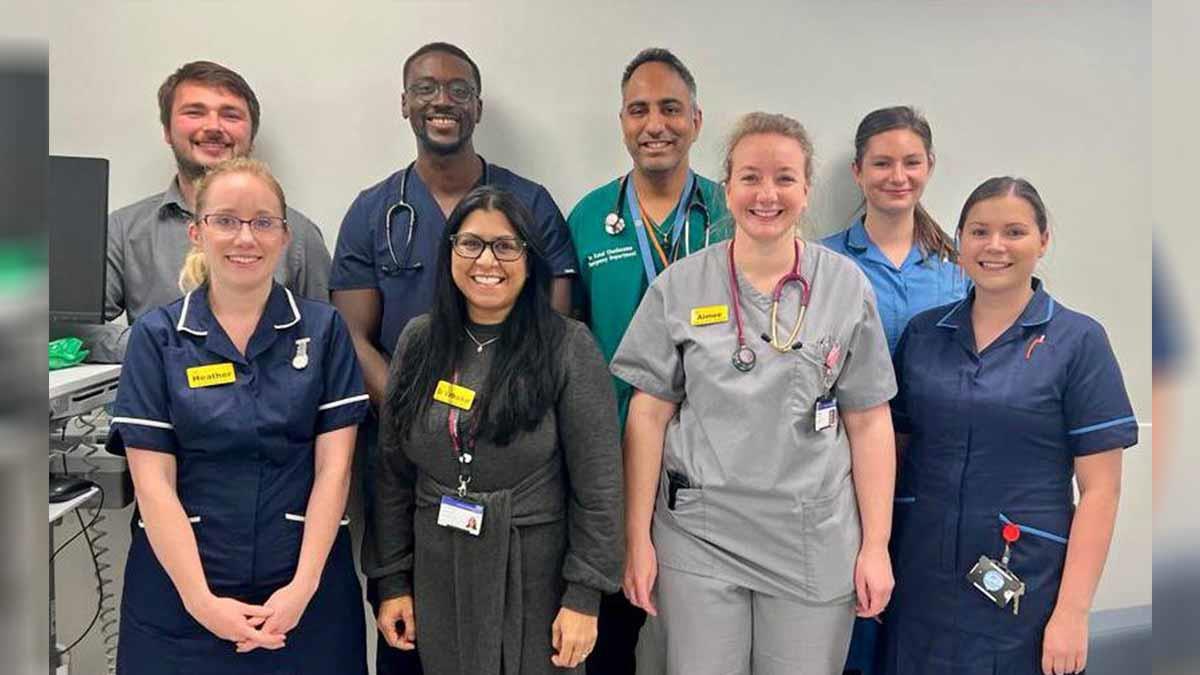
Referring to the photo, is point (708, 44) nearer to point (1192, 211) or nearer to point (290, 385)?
point (290, 385)

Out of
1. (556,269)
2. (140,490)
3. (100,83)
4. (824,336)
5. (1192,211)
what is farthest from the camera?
(100,83)

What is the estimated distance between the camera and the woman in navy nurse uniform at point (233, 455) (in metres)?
1.56

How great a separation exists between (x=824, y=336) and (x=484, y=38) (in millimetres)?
1527

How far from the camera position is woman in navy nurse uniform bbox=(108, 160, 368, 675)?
5.13ft

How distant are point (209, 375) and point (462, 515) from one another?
540mm

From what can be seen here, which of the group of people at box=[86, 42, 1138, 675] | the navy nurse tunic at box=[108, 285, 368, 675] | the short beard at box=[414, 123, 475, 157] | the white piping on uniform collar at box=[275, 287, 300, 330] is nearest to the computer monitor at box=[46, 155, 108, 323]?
the group of people at box=[86, 42, 1138, 675]

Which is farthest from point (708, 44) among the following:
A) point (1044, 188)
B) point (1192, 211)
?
point (1192, 211)

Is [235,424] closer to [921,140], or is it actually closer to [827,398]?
[827,398]

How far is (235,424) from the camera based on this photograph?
1.57 m

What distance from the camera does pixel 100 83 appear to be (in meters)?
2.51

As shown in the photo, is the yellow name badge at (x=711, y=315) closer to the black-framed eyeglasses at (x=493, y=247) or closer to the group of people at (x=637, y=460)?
the group of people at (x=637, y=460)

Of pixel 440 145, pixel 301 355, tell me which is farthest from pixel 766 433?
pixel 440 145

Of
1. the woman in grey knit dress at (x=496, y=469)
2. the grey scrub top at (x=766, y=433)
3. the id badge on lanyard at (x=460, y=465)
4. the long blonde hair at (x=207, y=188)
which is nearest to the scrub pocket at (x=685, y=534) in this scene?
the grey scrub top at (x=766, y=433)

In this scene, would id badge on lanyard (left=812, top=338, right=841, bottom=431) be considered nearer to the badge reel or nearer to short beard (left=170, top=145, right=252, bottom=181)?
the badge reel
